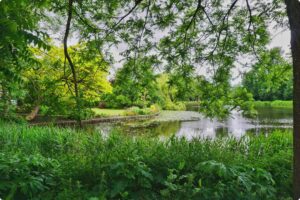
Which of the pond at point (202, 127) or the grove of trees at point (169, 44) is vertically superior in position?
the grove of trees at point (169, 44)

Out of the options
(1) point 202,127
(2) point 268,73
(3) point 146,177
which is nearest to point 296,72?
(3) point 146,177

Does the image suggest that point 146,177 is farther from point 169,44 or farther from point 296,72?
point 169,44

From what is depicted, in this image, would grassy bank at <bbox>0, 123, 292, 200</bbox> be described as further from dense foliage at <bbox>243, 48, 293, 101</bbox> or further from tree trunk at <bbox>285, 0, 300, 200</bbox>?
dense foliage at <bbox>243, 48, 293, 101</bbox>

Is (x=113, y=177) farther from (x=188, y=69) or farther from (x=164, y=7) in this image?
(x=164, y=7)

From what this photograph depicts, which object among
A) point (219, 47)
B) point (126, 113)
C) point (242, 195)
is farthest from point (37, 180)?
point (126, 113)

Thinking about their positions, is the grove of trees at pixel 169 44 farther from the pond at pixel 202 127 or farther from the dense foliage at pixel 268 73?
the pond at pixel 202 127

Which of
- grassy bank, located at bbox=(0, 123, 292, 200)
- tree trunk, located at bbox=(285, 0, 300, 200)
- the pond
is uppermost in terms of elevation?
tree trunk, located at bbox=(285, 0, 300, 200)

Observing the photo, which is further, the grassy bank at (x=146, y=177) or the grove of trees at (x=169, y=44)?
the grove of trees at (x=169, y=44)

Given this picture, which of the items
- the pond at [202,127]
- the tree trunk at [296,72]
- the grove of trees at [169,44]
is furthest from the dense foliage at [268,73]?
the pond at [202,127]

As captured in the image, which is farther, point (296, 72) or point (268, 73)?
point (268, 73)

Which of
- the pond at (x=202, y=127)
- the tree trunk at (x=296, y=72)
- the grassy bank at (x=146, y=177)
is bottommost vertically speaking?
the pond at (x=202, y=127)

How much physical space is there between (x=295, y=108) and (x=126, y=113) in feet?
62.9

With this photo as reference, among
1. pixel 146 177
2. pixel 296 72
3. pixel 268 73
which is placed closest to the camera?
pixel 296 72

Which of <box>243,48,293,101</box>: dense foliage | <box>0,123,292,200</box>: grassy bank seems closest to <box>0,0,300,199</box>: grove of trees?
<box>243,48,293,101</box>: dense foliage
